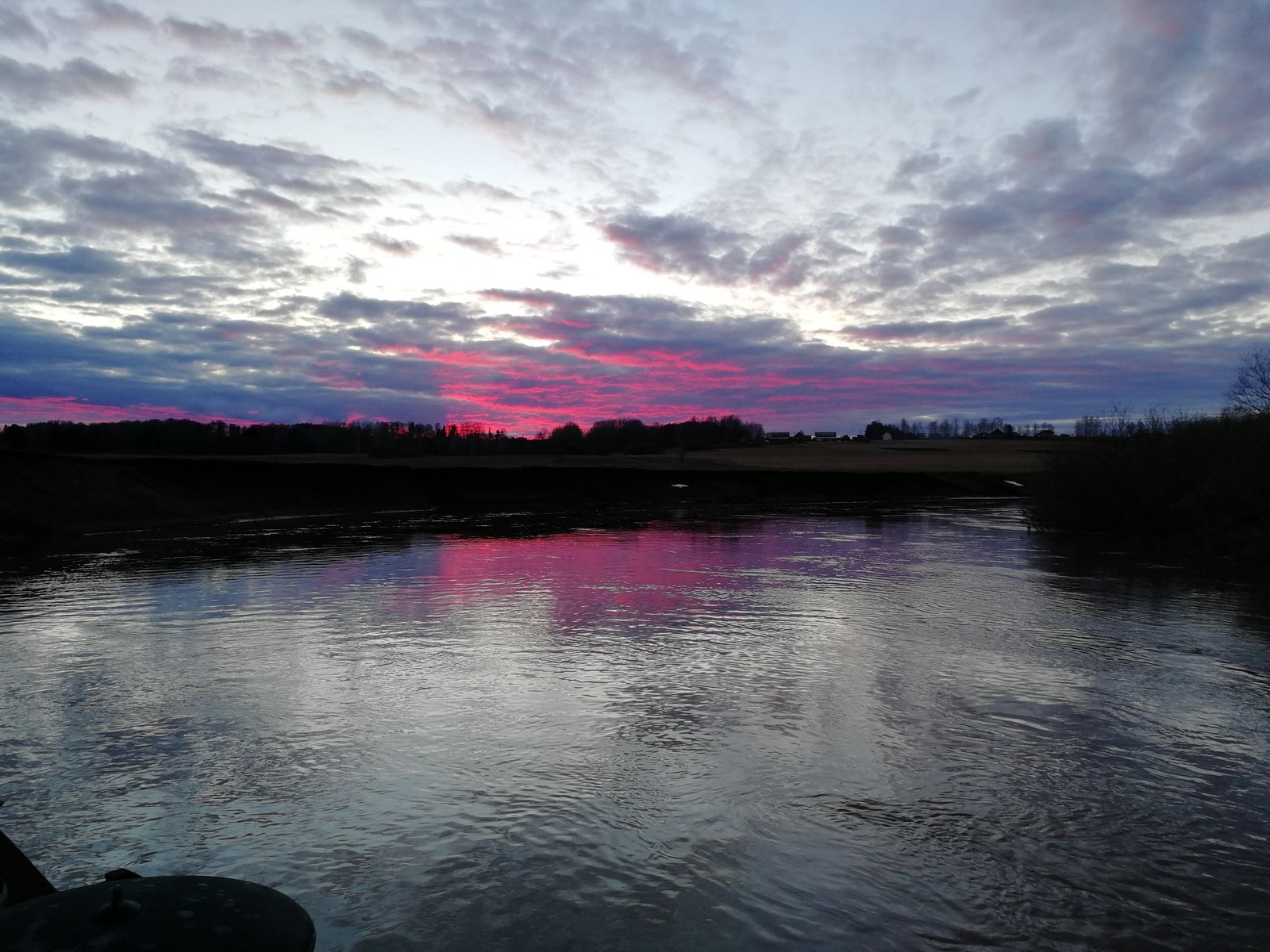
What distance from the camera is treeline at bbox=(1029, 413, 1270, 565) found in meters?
24.7

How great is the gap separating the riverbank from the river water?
20591 mm

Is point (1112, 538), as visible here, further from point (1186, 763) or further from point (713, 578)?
point (1186, 763)

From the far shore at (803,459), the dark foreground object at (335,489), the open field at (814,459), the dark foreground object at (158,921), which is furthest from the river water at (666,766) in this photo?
the open field at (814,459)

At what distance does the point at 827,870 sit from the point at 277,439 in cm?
11730

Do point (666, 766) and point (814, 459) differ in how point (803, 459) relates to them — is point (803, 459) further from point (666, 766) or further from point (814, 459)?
point (666, 766)

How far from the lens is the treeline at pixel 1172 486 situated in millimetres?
24672

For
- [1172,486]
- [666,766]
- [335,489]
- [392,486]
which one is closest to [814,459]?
[392,486]

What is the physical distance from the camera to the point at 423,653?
11.5 meters

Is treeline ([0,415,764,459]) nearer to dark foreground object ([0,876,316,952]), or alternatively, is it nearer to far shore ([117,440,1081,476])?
far shore ([117,440,1081,476])

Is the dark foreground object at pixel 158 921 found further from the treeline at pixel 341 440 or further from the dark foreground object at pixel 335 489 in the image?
the treeline at pixel 341 440

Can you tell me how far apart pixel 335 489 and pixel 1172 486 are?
40119mm

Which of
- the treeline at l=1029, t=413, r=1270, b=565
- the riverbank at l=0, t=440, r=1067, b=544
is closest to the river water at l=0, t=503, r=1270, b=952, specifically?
the treeline at l=1029, t=413, r=1270, b=565

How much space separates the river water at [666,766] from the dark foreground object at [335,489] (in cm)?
2032

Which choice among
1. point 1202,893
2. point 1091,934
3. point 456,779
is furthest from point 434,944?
point 1202,893
